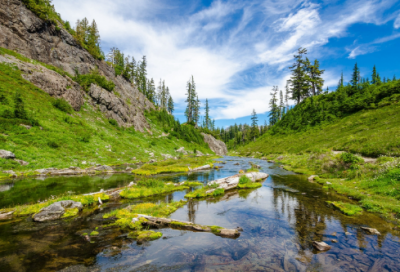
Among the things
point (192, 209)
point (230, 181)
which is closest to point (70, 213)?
point (192, 209)

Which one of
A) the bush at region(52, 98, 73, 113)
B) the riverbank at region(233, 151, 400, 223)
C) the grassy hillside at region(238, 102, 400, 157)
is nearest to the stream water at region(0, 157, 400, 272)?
the riverbank at region(233, 151, 400, 223)

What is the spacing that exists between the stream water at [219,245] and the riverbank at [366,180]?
6.20 ft

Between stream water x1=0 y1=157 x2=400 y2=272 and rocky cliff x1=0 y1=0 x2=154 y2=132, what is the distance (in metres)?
44.0

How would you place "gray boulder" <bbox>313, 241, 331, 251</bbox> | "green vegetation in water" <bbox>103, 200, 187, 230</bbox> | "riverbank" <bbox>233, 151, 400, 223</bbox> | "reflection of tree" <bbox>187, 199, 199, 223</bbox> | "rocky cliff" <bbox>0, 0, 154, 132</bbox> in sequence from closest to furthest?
"gray boulder" <bbox>313, 241, 331, 251</bbox>
"green vegetation in water" <bbox>103, 200, 187, 230</bbox>
"reflection of tree" <bbox>187, 199, 199, 223</bbox>
"riverbank" <bbox>233, 151, 400, 223</bbox>
"rocky cliff" <bbox>0, 0, 154, 132</bbox>

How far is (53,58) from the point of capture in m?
56.2

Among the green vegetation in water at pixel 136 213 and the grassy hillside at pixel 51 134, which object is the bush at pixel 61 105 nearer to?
the grassy hillside at pixel 51 134

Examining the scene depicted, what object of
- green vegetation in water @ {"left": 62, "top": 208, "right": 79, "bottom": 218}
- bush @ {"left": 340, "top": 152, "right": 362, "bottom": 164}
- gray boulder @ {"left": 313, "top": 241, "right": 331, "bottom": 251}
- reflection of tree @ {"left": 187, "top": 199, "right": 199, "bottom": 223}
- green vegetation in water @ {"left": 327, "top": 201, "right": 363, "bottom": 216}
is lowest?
reflection of tree @ {"left": 187, "top": 199, "right": 199, "bottom": 223}

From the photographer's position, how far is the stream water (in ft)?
25.5

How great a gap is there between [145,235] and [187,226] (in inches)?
108

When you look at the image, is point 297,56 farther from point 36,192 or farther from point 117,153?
point 36,192

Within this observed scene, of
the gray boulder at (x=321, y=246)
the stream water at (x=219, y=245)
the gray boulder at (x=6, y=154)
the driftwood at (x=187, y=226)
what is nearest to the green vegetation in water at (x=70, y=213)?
the stream water at (x=219, y=245)

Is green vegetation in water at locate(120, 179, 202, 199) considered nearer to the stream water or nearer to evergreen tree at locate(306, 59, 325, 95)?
the stream water

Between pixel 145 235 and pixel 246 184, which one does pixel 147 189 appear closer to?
pixel 145 235

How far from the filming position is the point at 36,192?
17.0 meters
